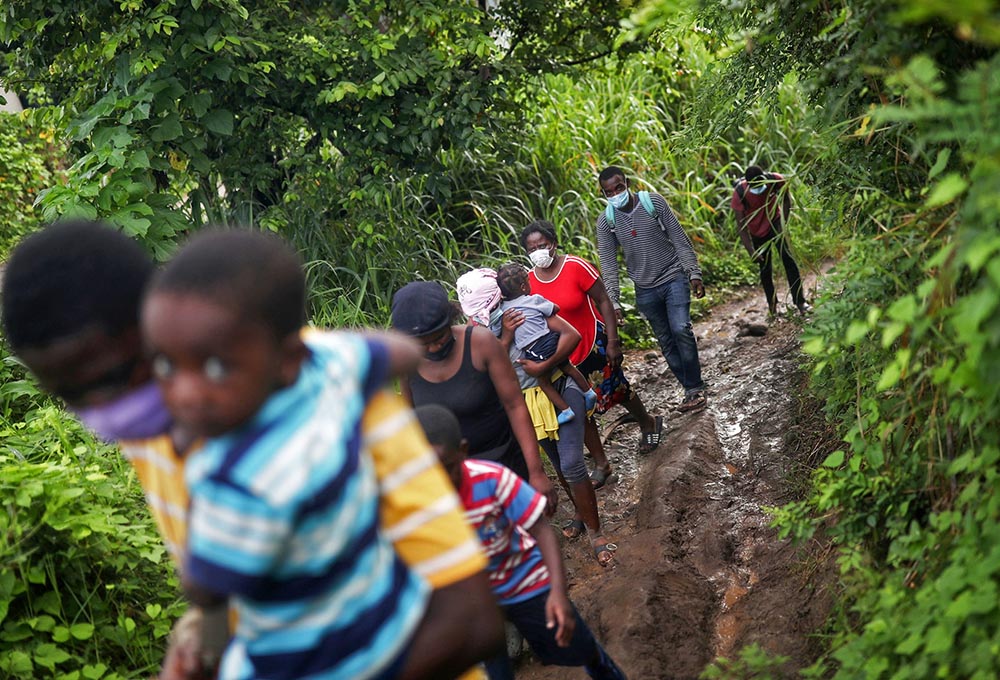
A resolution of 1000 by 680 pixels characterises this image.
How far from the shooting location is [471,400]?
176 inches

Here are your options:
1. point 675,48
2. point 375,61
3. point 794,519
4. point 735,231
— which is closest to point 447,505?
point 794,519

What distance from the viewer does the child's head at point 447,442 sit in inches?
131

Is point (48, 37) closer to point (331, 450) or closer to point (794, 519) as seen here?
point (794, 519)

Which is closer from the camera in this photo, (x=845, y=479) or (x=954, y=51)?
(x=954, y=51)

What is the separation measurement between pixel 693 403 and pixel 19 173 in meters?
7.43

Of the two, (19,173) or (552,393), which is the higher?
(19,173)

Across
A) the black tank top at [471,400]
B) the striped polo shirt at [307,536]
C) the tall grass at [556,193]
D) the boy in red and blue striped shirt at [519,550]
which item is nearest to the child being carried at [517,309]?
the black tank top at [471,400]

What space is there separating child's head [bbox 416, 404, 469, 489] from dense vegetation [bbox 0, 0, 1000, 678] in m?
1.18

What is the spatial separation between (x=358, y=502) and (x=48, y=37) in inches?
277

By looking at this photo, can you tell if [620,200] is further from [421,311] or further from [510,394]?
[421,311]

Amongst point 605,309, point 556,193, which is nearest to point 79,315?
point 605,309

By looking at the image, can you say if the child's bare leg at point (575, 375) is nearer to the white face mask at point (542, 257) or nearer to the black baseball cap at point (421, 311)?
A: the white face mask at point (542, 257)

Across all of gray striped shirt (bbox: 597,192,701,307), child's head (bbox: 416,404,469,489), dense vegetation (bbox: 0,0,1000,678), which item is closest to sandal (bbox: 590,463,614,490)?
gray striped shirt (bbox: 597,192,701,307)

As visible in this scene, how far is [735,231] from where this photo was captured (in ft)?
38.2
